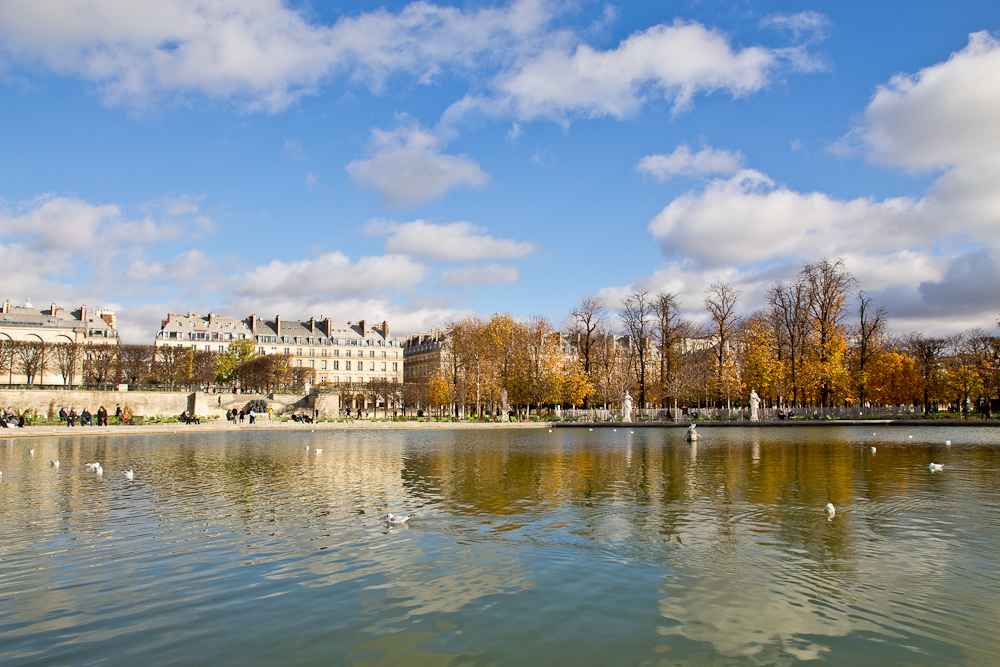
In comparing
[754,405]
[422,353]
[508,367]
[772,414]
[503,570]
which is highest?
[422,353]

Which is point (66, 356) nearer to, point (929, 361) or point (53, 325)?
point (53, 325)

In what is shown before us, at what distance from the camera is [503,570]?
911 cm

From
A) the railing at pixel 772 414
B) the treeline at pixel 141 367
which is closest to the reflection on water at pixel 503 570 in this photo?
the railing at pixel 772 414

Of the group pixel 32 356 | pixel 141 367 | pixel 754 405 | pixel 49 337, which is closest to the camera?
pixel 754 405

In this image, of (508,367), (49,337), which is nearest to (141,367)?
(49,337)

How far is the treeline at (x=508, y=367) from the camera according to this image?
63219 millimetres

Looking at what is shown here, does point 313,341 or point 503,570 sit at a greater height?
point 313,341

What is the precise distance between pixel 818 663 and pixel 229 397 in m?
68.8

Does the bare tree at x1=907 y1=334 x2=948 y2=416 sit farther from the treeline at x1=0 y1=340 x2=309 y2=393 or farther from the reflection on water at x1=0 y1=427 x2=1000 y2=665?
the treeline at x1=0 y1=340 x2=309 y2=393

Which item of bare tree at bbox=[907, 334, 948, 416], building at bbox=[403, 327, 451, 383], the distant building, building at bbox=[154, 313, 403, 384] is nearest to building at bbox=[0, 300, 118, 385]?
the distant building

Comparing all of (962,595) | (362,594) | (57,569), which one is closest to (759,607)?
(962,595)

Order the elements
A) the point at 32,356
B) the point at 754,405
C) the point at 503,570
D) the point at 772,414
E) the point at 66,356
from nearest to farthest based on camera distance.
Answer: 1. the point at 503,570
2. the point at 754,405
3. the point at 772,414
4. the point at 32,356
5. the point at 66,356

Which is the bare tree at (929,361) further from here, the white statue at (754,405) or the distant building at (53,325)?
the distant building at (53,325)

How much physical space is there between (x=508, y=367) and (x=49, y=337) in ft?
228
